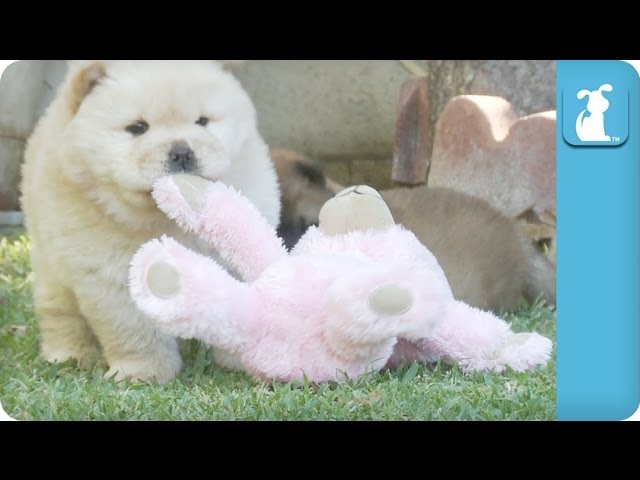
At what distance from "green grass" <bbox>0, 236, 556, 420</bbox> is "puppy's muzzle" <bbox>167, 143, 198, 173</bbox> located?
391 millimetres

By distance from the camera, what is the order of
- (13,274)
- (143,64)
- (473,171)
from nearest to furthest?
(143,64) → (13,274) → (473,171)

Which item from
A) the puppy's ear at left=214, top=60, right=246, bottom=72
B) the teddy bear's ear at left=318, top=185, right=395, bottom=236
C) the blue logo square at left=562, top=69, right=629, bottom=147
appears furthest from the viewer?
the teddy bear's ear at left=318, top=185, right=395, bottom=236

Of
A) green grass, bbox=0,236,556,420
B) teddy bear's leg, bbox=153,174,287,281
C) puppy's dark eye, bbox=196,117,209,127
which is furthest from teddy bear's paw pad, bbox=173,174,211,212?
green grass, bbox=0,236,556,420

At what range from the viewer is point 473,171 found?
2.82 m

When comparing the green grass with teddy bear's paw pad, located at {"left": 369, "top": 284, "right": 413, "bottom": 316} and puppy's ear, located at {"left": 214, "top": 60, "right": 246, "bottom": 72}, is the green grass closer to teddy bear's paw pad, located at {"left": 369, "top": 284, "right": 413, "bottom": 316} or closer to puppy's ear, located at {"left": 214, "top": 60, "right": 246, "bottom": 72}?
teddy bear's paw pad, located at {"left": 369, "top": 284, "right": 413, "bottom": 316}

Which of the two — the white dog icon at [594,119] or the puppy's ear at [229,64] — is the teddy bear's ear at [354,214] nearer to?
the puppy's ear at [229,64]

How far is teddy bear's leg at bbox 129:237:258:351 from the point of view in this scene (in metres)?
1.99

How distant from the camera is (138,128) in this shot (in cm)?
212

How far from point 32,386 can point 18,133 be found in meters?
0.54

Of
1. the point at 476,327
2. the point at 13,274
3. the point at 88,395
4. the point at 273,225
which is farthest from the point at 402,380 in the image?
the point at 13,274

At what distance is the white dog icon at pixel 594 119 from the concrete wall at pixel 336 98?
0.40ft

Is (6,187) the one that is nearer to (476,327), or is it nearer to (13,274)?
(13,274)

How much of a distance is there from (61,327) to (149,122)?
56 centimetres

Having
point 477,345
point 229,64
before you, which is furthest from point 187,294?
point 477,345
